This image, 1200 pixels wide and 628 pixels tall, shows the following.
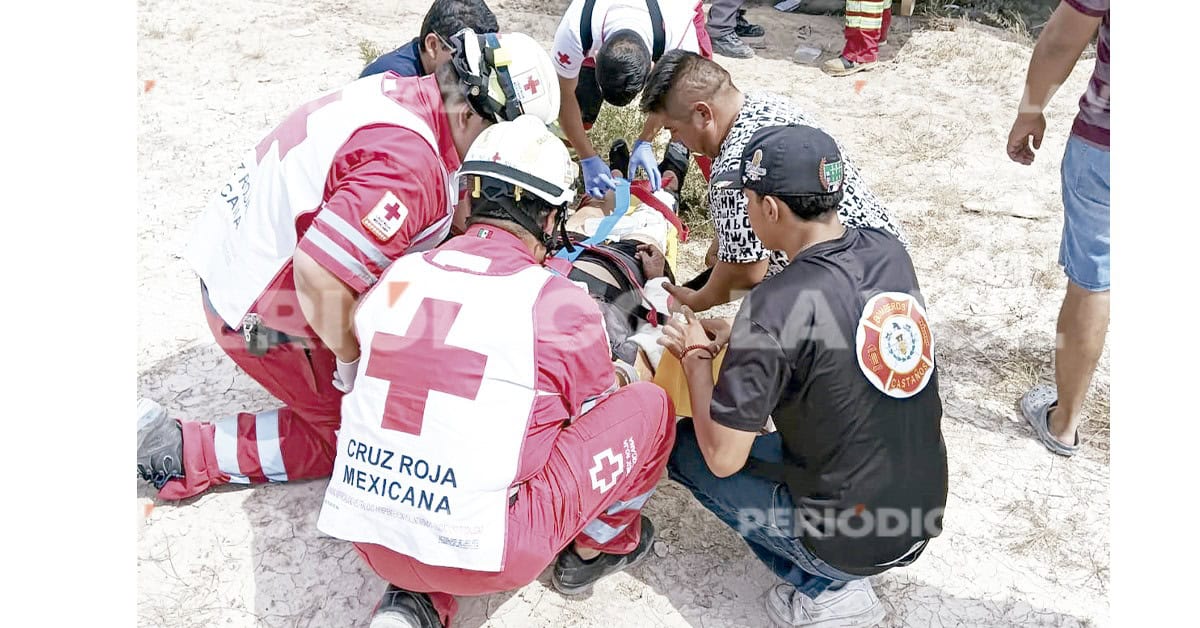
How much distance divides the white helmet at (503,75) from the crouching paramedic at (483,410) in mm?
155

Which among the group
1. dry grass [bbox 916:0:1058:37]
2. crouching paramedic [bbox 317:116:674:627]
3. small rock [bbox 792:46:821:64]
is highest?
crouching paramedic [bbox 317:116:674:627]

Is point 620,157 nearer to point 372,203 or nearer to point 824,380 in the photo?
point 372,203

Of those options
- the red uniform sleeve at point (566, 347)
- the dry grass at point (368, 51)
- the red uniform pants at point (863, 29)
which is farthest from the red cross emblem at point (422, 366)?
the red uniform pants at point (863, 29)

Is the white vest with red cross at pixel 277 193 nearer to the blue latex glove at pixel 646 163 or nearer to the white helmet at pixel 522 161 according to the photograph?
the white helmet at pixel 522 161

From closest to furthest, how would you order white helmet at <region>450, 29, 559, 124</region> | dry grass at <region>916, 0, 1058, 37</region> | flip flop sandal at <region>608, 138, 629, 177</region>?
white helmet at <region>450, 29, 559, 124</region> < flip flop sandal at <region>608, 138, 629, 177</region> < dry grass at <region>916, 0, 1058, 37</region>

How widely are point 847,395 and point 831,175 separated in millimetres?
517

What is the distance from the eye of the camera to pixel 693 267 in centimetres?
406

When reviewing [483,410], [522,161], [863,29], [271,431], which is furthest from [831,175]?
[863,29]

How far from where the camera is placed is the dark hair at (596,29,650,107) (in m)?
3.44

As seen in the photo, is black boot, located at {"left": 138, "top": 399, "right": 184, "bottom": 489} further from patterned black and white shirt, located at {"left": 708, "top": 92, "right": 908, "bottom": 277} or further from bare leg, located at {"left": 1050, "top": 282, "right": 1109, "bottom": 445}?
bare leg, located at {"left": 1050, "top": 282, "right": 1109, "bottom": 445}

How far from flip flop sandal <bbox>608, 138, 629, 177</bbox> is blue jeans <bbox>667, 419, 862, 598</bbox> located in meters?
1.97

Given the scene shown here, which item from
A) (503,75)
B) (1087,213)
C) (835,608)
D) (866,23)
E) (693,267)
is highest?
(503,75)

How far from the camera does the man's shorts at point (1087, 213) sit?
8.90 feet

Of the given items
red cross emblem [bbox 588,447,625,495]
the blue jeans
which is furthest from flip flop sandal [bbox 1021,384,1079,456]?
red cross emblem [bbox 588,447,625,495]
